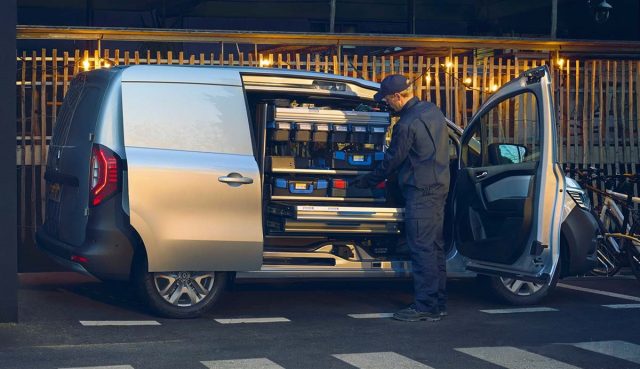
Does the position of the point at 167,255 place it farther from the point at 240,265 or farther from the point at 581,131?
the point at 581,131

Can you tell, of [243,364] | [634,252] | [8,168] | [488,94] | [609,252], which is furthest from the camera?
[488,94]

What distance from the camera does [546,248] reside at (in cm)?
848

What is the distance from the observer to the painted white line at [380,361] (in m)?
6.75

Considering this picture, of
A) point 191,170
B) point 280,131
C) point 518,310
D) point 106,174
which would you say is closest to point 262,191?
point 280,131

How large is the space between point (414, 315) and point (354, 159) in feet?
4.61

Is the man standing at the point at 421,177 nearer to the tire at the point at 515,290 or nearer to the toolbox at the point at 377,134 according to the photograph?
the toolbox at the point at 377,134

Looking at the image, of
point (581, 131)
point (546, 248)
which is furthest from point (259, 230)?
point (581, 131)

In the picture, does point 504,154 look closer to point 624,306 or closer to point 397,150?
point 397,150

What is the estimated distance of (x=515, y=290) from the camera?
31.1ft

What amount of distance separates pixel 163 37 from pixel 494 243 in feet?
21.3

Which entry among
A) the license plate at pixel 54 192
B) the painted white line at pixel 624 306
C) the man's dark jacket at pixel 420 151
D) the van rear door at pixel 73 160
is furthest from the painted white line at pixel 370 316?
the license plate at pixel 54 192

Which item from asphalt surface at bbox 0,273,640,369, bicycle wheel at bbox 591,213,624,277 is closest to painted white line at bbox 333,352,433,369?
asphalt surface at bbox 0,273,640,369

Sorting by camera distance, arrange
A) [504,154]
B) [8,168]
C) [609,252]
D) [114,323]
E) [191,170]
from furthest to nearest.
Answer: [609,252] < [504,154] < [191,170] < [114,323] < [8,168]

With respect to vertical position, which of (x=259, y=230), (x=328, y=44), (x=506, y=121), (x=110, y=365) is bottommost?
(x=110, y=365)
